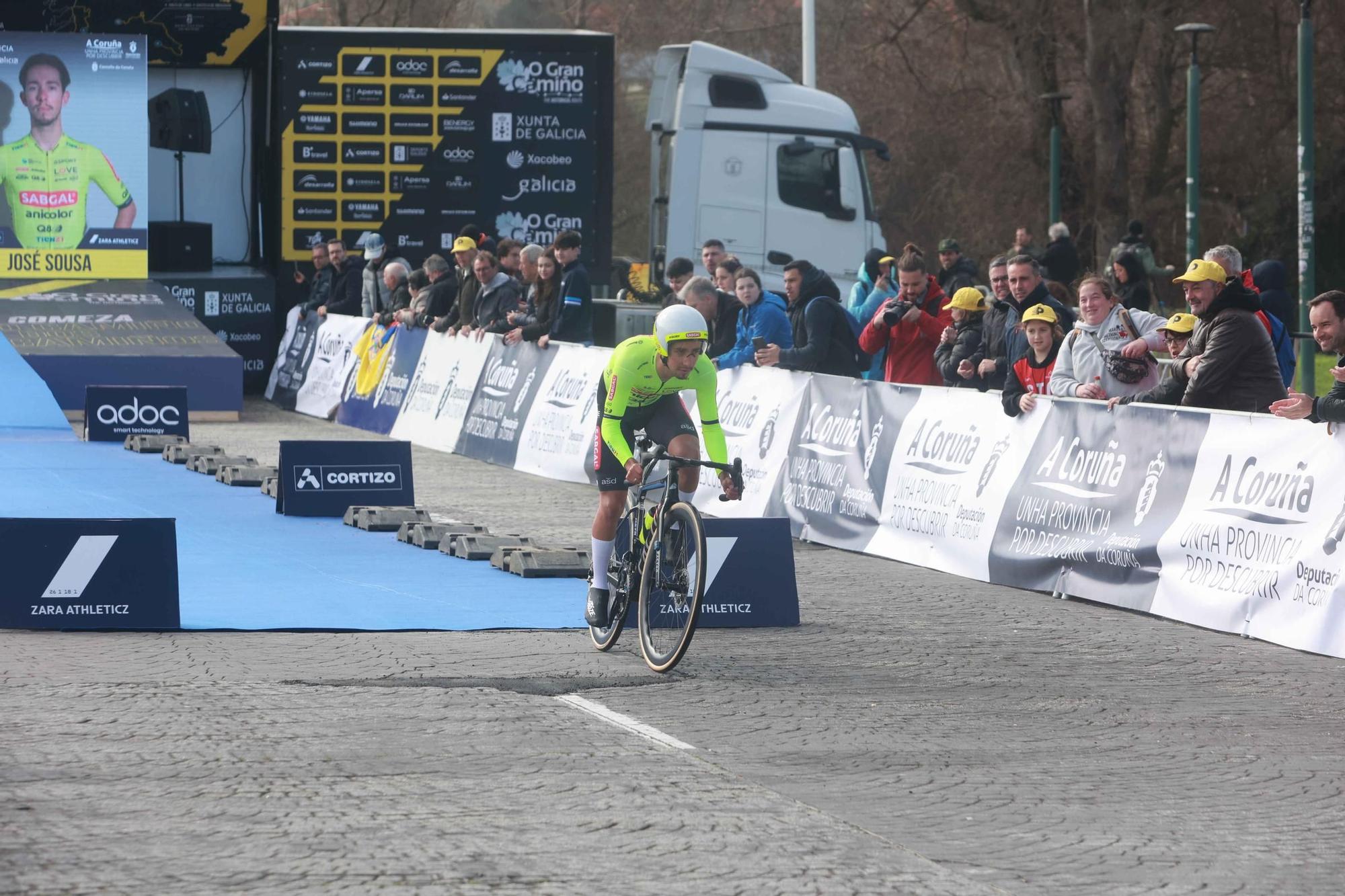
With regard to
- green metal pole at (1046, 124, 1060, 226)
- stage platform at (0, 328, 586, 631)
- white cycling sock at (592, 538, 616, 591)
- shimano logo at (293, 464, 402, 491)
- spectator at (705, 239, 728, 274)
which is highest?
green metal pole at (1046, 124, 1060, 226)

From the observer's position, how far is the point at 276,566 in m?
13.5

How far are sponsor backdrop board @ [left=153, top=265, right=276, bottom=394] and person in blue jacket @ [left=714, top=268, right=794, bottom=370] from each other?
44.9 feet

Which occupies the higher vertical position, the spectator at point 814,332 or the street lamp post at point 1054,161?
the street lamp post at point 1054,161

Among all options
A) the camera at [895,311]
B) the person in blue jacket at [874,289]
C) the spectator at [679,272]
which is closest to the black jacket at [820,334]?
the camera at [895,311]

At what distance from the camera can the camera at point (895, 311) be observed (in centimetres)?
1603

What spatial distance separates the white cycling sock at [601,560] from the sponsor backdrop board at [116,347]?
635 inches

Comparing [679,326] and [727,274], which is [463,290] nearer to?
[727,274]

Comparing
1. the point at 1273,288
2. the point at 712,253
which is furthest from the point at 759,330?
the point at 1273,288

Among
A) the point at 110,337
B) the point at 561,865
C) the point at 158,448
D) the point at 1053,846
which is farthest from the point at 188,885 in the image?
the point at 110,337

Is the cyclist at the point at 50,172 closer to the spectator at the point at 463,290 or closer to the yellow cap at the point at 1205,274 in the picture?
the spectator at the point at 463,290

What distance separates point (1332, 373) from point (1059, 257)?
47.3ft

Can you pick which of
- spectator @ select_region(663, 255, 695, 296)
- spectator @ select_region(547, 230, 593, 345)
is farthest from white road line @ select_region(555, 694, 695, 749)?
spectator @ select_region(547, 230, 593, 345)

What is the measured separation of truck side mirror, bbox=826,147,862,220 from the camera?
28000 mm

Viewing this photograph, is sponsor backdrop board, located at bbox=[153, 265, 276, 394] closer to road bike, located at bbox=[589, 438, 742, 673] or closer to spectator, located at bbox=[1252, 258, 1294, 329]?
spectator, located at bbox=[1252, 258, 1294, 329]
